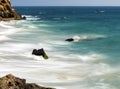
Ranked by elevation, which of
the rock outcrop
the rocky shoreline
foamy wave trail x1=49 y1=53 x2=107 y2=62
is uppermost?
the rocky shoreline

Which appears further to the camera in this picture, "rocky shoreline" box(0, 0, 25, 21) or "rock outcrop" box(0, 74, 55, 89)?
"rocky shoreline" box(0, 0, 25, 21)

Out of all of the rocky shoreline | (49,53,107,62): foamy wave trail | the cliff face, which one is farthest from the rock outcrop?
the cliff face

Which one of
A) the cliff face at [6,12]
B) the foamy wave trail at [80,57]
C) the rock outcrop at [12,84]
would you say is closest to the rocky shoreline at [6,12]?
the cliff face at [6,12]

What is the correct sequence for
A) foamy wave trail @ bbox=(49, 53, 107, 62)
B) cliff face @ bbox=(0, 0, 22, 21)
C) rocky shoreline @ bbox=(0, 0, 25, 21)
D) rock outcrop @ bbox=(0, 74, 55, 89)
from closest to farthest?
rock outcrop @ bbox=(0, 74, 55, 89), foamy wave trail @ bbox=(49, 53, 107, 62), rocky shoreline @ bbox=(0, 0, 25, 21), cliff face @ bbox=(0, 0, 22, 21)

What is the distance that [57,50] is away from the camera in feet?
156

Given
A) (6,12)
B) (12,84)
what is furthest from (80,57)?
(6,12)

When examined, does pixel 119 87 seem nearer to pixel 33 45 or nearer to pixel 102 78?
pixel 102 78

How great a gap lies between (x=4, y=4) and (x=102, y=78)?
85.9 m

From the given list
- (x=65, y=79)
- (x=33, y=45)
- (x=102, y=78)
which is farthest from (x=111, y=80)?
(x=33, y=45)

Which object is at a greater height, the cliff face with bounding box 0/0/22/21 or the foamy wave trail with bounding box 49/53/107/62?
the cliff face with bounding box 0/0/22/21

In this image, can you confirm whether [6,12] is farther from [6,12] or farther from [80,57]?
[80,57]

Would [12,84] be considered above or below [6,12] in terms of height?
below

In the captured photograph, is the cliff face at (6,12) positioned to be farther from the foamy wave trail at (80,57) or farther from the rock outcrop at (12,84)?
the rock outcrop at (12,84)

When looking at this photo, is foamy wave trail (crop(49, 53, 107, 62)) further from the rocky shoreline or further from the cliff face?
the cliff face
